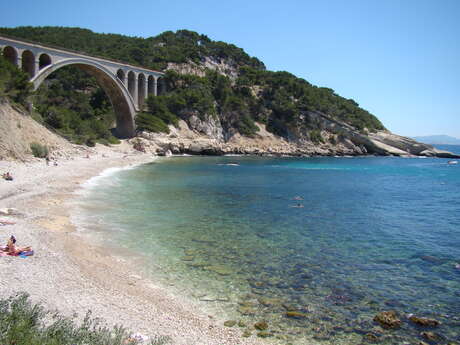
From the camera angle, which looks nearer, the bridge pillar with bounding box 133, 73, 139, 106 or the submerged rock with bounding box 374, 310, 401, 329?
the submerged rock with bounding box 374, 310, 401, 329

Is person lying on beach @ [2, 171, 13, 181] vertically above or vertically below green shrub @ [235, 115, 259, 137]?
below

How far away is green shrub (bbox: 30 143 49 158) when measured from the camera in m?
28.6

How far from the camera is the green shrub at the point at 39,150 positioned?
28.6 m

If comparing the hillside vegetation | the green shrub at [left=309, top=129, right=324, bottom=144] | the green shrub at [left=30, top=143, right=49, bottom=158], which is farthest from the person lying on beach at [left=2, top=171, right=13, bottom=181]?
the green shrub at [left=309, top=129, right=324, bottom=144]

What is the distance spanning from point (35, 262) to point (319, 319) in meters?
6.69

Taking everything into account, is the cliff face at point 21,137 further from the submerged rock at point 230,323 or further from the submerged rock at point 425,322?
the submerged rock at point 425,322

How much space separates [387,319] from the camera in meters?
7.37

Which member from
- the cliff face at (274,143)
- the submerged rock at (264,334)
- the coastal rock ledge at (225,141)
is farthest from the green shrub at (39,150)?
the submerged rock at (264,334)

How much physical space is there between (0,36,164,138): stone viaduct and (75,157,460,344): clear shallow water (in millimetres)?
25197

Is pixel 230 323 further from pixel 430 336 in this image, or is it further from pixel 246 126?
pixel 246 126

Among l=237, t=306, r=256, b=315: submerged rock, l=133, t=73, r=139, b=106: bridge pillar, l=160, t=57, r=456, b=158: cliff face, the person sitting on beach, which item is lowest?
l=237, t=306, r=256, b=315: submerged rock

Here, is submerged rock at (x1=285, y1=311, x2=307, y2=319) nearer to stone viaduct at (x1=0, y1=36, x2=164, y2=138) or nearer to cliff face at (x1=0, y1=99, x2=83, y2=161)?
cliff face at (x1=0, y1=99, x2=83, y2=161)

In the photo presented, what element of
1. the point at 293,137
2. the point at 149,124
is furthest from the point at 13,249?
the point at 293,137

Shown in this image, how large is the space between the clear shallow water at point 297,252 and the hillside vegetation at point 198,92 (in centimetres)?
3442
